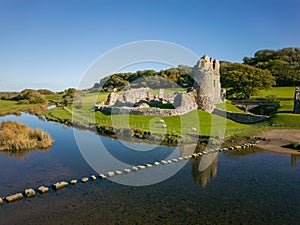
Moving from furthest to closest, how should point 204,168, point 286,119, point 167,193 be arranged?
point 286,119 < point 204,168 < point 167,193

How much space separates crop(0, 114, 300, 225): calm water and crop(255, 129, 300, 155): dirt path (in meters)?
2.00

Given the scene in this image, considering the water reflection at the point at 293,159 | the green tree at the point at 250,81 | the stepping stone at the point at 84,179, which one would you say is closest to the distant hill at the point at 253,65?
the green tree at the point at 250,81

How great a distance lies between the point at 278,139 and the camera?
25.7 metres

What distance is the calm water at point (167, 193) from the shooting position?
11.6m

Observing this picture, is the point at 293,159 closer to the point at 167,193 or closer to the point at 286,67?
the point at 167,193

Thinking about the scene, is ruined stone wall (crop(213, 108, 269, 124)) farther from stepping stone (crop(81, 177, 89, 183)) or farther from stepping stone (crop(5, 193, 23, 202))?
stepping stone (crop(5, 193, 23, 202))

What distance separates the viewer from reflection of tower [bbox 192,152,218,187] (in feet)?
52.6

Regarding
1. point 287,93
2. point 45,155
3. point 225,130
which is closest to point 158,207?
point 45,155

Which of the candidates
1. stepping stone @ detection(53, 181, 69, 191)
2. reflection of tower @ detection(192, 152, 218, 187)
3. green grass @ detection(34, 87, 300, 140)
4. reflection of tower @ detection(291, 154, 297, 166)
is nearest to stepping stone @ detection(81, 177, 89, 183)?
stepping stone @ detection(53, 181, 69, 191)

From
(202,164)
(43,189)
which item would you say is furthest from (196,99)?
(43,189)

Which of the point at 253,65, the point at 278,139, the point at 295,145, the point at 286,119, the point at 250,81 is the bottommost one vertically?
the point at 295,145

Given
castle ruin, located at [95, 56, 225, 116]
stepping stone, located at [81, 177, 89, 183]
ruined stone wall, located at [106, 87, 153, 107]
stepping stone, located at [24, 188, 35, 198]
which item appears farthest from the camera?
ruined stone wall, located at [106, 87, 153, 107]

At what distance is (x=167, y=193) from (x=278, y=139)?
16.8 metres

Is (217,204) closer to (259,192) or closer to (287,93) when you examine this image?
(259,192)
